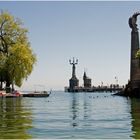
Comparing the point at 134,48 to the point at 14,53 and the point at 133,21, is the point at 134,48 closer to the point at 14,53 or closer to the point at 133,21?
the point at 133,21

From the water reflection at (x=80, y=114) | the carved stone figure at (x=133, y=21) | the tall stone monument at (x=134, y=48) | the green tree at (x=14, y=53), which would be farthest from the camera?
the carved stone figure at (x=133, y=21)

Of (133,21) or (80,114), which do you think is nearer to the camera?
(80,114)

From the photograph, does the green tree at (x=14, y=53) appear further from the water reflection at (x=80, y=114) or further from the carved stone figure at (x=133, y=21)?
the carved stone figure at (x=133, y=21)

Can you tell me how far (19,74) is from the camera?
76562mm

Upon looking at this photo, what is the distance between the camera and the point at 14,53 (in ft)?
257

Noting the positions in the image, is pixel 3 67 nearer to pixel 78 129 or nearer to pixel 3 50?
pixel 3 50

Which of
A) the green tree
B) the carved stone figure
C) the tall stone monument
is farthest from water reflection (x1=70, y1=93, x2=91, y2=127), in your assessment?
the carved stone figure

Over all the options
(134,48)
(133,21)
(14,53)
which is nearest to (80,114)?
(14,53)

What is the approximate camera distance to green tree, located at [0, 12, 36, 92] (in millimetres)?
76938

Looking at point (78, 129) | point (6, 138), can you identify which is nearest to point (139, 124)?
point (78, 129)

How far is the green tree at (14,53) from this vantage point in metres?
76.9

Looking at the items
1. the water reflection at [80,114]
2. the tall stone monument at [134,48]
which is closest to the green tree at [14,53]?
the water reflection at [80,114]

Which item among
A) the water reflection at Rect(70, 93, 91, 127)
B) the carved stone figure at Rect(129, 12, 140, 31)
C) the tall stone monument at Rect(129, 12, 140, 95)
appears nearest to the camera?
the water reflection at Rect(70, 93, 91, 127)

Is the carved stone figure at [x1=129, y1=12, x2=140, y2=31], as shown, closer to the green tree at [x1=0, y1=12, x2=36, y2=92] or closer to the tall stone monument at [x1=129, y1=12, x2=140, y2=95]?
the tall stone monument at [x1=129, y1=12, x2=140, y2=95]
